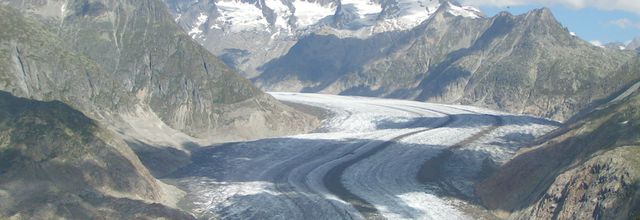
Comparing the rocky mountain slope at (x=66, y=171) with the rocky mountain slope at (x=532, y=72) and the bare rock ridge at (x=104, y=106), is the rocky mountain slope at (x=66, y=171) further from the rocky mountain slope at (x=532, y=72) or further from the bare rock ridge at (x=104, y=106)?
the rocky mountain slope at (x=532, y=72)

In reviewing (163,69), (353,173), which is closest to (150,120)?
(163,69)

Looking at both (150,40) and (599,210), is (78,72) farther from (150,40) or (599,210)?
(599,210)

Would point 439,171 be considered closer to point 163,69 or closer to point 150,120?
point 150,120

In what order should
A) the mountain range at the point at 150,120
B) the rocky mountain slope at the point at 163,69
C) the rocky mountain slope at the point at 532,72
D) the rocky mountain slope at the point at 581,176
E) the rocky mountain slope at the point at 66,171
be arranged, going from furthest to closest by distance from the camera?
the rocky mountain slope at the point at 532,72 < the rocky mountain slope at the point at 163,69 < the mountain range at the point at 150,120 < the rocky mountain slope at the point at 66,171 < the rocky mountain slope at the point at 581,176

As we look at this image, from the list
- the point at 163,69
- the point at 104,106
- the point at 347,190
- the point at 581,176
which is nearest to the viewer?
the point at 581,176

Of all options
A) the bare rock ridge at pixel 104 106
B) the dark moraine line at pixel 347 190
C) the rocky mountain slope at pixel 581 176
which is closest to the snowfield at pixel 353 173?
the dark moraine line at pixel 347 190

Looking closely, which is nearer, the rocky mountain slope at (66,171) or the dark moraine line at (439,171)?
the rocky mountain slope at (66,171)
